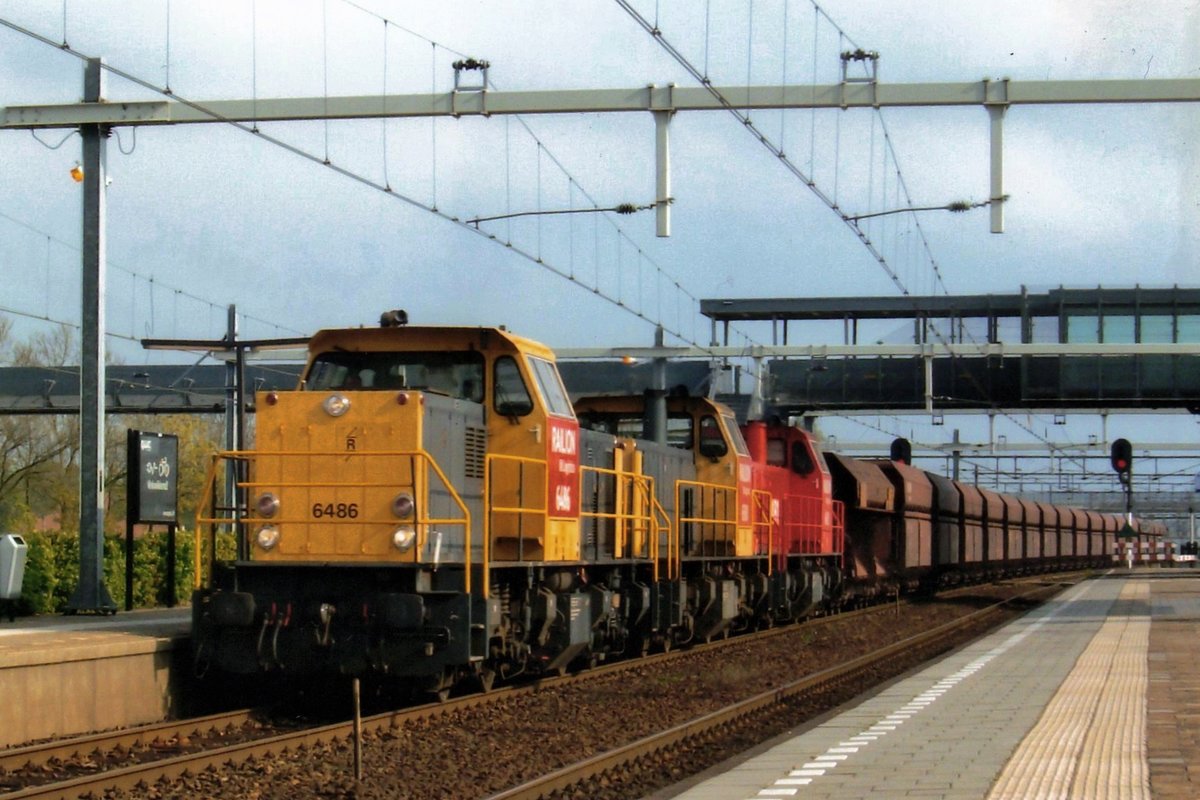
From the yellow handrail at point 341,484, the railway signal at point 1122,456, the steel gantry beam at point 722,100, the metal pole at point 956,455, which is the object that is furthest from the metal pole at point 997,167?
the metal pole at point 956,455

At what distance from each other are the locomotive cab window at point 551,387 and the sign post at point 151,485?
6275 millimetres

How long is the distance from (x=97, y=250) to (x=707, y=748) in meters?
10.8

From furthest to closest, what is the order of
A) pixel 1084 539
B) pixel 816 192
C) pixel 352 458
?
pixel 1084 539 → pixel 816 192 → pixel 352 458

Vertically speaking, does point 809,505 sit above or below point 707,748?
above

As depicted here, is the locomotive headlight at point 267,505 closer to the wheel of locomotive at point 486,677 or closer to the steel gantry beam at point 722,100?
the wheel of locomotive at point 486,677

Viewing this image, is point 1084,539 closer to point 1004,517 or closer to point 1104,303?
point 1104,303

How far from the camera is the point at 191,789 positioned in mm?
9117

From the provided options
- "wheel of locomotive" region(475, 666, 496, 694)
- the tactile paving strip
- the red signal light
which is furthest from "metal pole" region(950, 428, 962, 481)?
"wheel of locomotive" region(475, 666, 496, 694)

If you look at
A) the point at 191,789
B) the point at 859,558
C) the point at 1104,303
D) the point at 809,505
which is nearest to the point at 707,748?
the point at 191,789

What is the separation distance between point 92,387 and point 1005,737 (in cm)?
Result: 1226

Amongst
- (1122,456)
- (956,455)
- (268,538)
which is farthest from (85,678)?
(956,455)

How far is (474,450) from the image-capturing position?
1323 cm

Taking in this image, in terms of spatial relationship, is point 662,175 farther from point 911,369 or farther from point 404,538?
point 911,369

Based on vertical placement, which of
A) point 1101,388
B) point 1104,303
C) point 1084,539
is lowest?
point 1084,539
